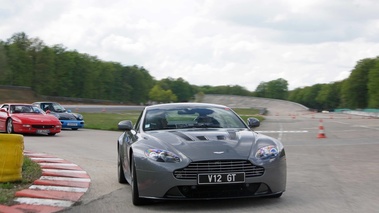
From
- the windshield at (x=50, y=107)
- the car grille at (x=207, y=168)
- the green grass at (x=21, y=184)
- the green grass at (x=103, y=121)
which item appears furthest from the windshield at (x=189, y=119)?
the windshield at (x=50, y=107)

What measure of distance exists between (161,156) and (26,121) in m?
15.0

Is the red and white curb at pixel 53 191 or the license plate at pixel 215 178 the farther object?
the red and white curb at pixel 53 191

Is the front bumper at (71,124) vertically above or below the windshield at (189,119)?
below

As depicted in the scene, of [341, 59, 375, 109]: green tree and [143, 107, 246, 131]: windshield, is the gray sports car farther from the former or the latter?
[341, 59, 375, 109]: green tree

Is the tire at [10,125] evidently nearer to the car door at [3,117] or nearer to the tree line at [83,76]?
the car door at [3,117]


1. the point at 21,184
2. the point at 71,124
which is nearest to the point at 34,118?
the point at 71,124

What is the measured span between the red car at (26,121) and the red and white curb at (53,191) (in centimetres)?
988

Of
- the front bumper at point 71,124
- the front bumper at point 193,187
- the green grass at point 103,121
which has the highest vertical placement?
the front bumper at point 193,187

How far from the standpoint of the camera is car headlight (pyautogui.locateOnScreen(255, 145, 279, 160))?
6531 mm

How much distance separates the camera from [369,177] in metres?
9.38

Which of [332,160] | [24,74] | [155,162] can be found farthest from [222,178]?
[24,74]

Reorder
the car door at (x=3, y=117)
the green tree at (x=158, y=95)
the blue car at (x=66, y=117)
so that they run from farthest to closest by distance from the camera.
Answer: the green tree at (x=158, y=95)
the blue car at (x=66, y=117)
the car door at (x=3, y=117)

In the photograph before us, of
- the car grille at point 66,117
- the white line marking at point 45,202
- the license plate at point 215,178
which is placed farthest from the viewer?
the car grille at point 66,117

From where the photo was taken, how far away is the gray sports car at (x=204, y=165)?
626 cm
